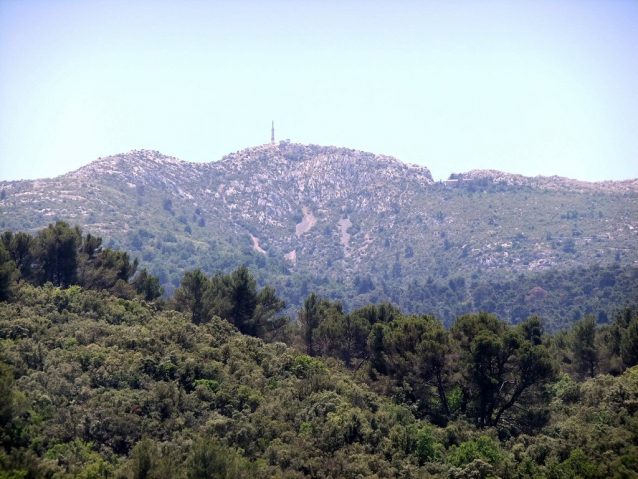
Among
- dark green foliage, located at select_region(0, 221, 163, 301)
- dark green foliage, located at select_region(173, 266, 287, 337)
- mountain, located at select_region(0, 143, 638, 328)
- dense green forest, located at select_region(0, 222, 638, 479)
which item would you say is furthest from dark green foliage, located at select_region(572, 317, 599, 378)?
mountain, located at select_region(0, 143, 638, 328)

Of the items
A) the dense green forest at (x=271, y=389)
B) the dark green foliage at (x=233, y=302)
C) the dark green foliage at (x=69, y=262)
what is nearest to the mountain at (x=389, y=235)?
the dark green foliage at (x=69, y=262)

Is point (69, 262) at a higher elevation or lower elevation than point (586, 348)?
higher

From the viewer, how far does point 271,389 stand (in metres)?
39.9

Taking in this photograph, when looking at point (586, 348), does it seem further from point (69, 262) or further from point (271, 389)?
point (69, 262)

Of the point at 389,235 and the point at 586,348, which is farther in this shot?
the point at 389,235

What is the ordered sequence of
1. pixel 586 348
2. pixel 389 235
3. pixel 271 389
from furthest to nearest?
1. pixel 389 235
2. pixel 586 348
3. pixel 271 389

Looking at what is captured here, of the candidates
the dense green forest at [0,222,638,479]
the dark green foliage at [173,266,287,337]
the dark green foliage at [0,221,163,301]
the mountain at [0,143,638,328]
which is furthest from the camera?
the mountain at [0,143,638,328]

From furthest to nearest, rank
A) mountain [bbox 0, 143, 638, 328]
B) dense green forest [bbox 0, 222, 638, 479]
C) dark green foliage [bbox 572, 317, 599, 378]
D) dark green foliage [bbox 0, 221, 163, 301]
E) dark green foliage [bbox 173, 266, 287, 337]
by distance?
mountain [bbox 0, 143, 638, 328] < dark green foliage [bbox 173, 266, 287, 337] < dark green foliage [bbox 572, 317, 599, 378] < dark green foliage [bbox 0, 221, 163, 301] < dense green forest [bbox 0, 222, 638, 479]

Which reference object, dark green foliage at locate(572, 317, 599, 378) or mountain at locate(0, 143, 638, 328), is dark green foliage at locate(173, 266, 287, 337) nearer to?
dark green foliage at locate(572, 317, 599, 378)

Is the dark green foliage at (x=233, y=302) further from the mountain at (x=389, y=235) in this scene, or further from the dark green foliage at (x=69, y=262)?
the mountain at (x=389, y=235)

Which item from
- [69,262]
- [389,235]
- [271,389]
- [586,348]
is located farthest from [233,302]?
[389,235]

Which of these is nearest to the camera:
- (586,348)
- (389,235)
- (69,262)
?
(586,348)

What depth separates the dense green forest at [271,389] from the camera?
30.7 m

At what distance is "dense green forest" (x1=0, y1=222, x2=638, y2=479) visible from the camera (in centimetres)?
3072
